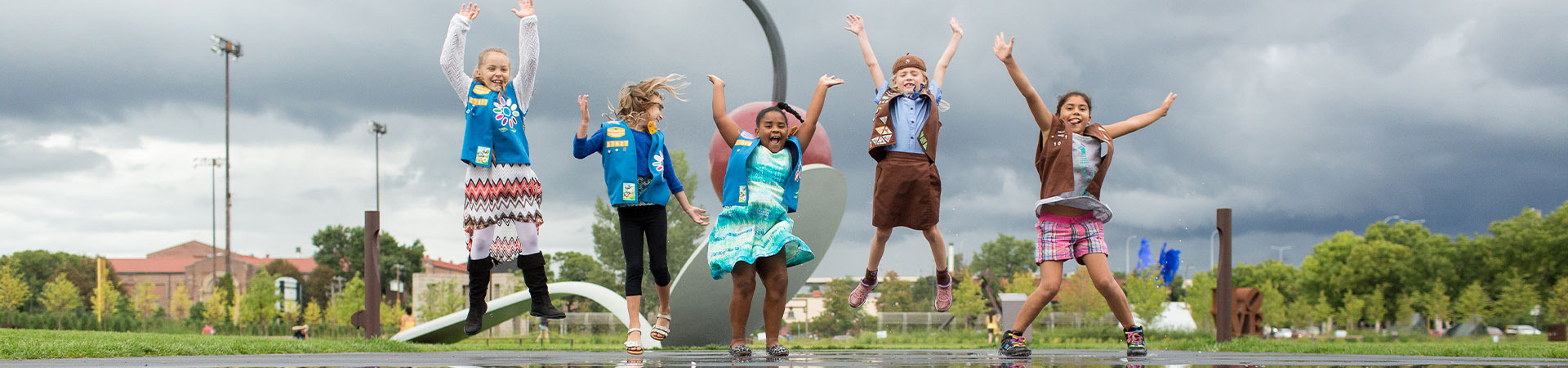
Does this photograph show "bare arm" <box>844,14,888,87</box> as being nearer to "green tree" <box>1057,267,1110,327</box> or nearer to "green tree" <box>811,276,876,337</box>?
"green tree" <box>1057,267,1110,327</box>

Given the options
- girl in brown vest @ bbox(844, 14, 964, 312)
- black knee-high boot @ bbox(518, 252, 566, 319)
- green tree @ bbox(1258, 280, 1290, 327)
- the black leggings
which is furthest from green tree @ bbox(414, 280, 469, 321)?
green tree @ bbox(1258, 280, 1290, 327)

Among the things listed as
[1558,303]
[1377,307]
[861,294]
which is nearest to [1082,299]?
[1558,303]

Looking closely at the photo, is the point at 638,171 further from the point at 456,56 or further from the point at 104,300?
the point at 104,300

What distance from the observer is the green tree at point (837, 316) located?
38.5m

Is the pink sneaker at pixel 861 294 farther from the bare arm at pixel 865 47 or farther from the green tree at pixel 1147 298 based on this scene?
the green tree at pixel 1147 298

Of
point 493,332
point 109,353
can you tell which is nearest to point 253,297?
point 493,332

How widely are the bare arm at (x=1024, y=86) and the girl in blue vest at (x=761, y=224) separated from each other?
3.77 feet

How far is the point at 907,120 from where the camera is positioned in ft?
24.1

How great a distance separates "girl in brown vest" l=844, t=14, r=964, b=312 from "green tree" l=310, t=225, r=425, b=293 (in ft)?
245

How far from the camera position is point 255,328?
5103cm

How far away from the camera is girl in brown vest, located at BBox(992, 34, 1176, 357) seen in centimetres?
680

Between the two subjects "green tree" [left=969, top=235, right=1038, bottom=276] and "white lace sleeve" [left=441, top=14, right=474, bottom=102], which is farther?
"green tree" [left=969, top=235, right=1038, bottom=276]

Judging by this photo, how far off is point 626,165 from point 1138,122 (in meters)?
3.64

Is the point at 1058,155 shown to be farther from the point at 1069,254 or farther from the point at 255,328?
the point at 255,328
